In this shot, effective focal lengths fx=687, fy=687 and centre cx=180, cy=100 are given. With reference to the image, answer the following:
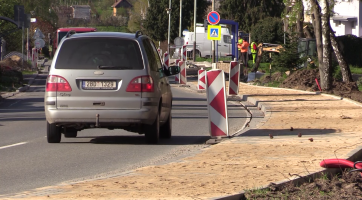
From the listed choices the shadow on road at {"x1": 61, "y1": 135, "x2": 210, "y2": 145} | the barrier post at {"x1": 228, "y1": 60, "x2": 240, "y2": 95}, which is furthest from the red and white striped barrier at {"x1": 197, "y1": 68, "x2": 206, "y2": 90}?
the shadow on road at {"x1": 61, "y1": 135, "x2": 210, "y2": 145}

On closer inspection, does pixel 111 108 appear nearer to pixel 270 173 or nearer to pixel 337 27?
pixel 270 173

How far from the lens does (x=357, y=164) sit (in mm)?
7707

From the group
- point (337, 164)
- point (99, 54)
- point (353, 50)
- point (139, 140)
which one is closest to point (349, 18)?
point (353, 50)

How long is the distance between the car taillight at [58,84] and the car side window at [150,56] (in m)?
1.34

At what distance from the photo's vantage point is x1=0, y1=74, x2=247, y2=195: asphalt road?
835 cm

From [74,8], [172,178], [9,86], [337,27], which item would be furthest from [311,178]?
[74,8]

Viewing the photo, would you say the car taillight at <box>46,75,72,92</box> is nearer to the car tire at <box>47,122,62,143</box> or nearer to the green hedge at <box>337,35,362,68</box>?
the car tire at <box>47,122,62,143</box>

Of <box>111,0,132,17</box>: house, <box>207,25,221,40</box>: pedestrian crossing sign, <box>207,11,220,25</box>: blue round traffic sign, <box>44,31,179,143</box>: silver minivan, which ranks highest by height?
<box>111,0,132,17</box>: house

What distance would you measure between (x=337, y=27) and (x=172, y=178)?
46599mm

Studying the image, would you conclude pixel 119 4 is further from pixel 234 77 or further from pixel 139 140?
pixel 139 140

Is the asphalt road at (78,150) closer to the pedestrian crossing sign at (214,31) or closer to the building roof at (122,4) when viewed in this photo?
the pedestrian crossing sign at (214,31)

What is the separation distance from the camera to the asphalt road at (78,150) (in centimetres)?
835

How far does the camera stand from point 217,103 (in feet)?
37.1

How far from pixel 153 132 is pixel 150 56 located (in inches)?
49.0
